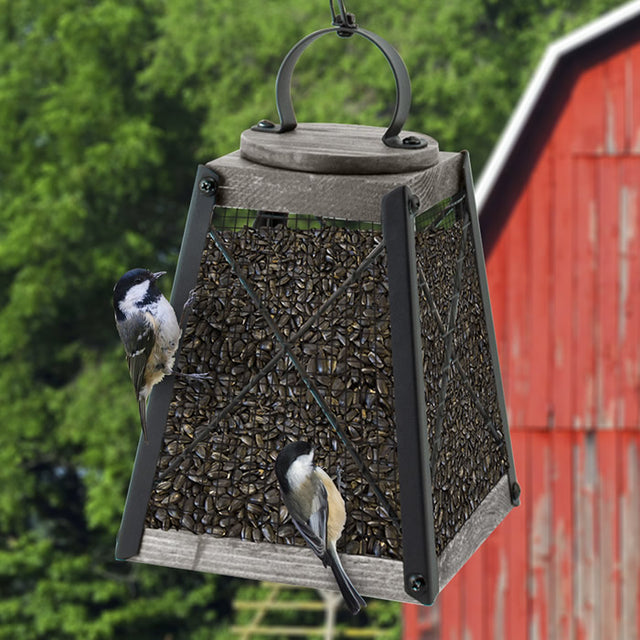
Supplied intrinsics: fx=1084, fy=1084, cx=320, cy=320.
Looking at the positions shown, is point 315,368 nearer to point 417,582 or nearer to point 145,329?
point 145,329

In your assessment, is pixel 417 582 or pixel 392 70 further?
pixel 392 70

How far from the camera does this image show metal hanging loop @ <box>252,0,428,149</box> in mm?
2027

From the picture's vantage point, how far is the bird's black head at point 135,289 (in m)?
2.17

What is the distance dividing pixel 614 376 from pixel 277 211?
5354 mm

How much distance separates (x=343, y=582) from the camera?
1.96 metres

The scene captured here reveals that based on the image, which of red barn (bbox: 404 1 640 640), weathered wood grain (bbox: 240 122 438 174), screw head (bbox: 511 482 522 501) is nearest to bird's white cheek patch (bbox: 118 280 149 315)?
weathered wood grain (bbox: 240 122 438 174)

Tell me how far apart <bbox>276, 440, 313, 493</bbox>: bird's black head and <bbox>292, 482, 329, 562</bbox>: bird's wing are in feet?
0.20

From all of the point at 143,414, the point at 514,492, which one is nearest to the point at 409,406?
the point at 143,414

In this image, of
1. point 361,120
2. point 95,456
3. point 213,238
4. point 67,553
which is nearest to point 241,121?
point 361,120

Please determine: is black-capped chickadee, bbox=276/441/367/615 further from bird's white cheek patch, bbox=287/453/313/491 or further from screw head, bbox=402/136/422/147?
screw head, bbox=402/136/422/147

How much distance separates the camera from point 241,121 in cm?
1305

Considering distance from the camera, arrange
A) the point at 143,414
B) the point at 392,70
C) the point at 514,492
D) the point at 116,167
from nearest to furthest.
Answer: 1. the point at 392,70
2. the point at 143,414
3. the point at 514,492
4. the point at 116,167

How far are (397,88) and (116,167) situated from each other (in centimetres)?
1239

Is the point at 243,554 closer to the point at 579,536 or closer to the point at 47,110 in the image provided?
the point at 579,536
